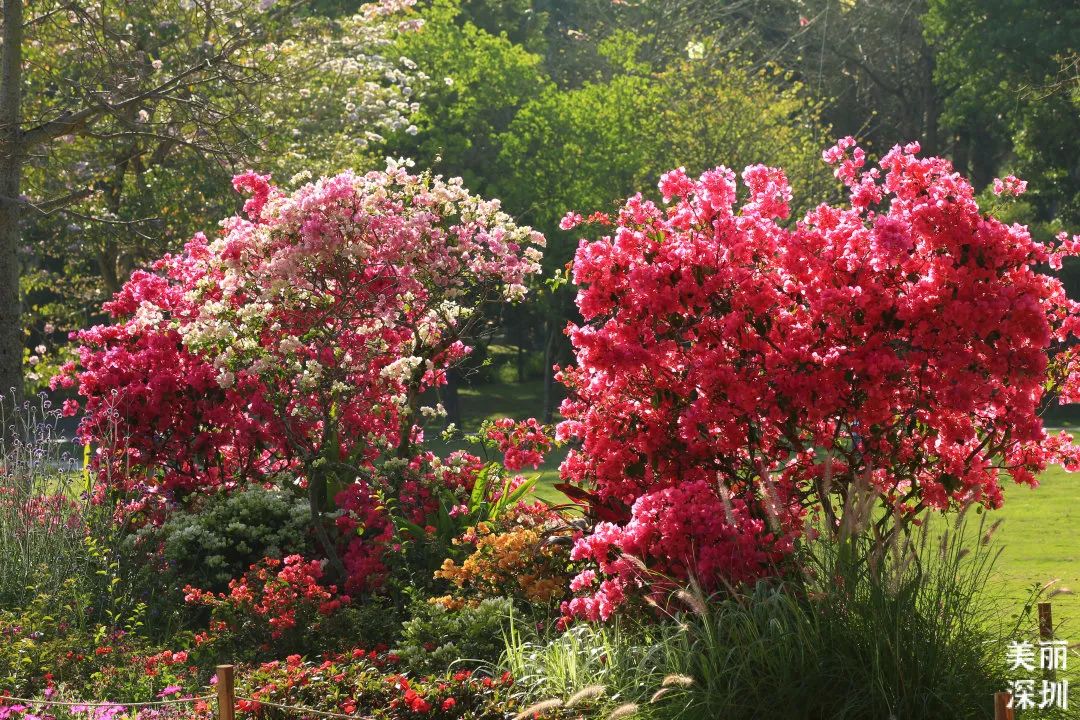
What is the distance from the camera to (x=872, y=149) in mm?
45188

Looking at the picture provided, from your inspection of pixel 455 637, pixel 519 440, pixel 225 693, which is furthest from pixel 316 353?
pixel 225 693

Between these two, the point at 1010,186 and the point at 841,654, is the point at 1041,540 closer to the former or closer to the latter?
the point at 1010,186

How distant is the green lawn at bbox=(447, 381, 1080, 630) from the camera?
10.0m

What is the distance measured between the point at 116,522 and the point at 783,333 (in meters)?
5.08

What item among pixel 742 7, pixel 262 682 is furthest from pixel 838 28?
pixel 262 682

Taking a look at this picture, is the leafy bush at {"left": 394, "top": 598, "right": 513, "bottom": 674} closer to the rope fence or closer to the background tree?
the rope fence

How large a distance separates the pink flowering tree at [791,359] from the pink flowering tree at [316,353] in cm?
189

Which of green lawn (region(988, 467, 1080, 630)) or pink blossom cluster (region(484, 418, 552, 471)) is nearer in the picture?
pink blossom cluster (region(484, 418, 552, 471))

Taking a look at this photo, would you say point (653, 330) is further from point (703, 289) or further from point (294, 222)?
point (294, 222)

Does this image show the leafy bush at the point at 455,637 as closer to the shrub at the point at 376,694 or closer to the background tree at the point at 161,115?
the shrub at the point at 376,694

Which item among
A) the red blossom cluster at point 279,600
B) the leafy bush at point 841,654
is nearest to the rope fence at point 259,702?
the leafy bush at point 841,654

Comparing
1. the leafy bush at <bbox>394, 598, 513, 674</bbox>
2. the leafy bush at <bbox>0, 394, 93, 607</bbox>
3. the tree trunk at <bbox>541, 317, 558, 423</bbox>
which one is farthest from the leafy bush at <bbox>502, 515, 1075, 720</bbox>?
the tree trunk at <bbox>541, 317, 558, 423</bbox>

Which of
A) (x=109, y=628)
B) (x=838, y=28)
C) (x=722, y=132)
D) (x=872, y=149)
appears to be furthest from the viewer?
(x=872, y=149)

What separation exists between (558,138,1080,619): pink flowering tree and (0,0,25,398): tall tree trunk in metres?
9.37
